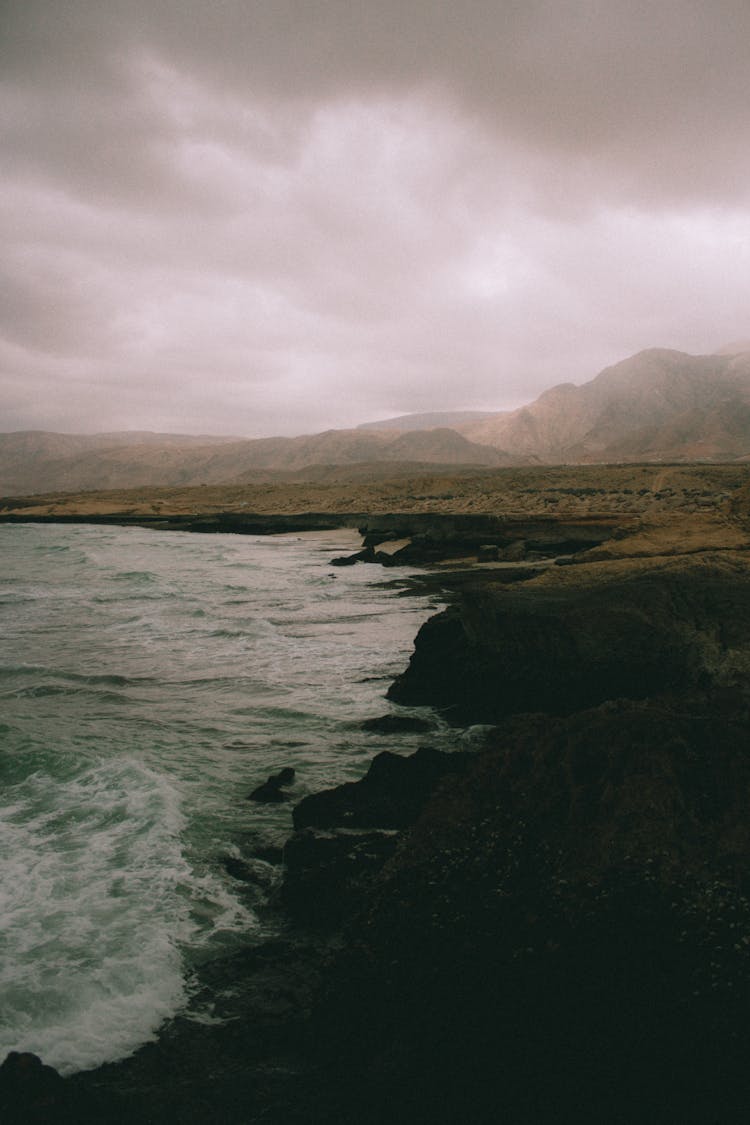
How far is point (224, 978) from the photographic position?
4.77 m

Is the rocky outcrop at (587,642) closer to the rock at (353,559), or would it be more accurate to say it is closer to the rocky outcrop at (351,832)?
the rocky outcrop at (351,832)

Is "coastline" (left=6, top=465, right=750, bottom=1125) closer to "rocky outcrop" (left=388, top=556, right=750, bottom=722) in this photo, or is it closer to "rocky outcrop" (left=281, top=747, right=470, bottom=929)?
"rocky outcrop" (left=281, top=747, right=470, bottom=929)

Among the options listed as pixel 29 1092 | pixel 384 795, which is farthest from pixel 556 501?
pixel 29 1092

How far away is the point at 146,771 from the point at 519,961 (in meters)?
5.83

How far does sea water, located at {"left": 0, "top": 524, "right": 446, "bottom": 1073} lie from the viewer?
15.6 ft

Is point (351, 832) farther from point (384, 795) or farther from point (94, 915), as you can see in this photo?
point (94, 915)

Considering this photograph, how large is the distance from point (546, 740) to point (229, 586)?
22136 millimetres

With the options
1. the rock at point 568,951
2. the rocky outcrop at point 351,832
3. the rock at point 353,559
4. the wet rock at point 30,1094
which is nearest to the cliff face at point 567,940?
the rock at point 568,951

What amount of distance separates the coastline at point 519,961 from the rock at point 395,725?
3.54 m

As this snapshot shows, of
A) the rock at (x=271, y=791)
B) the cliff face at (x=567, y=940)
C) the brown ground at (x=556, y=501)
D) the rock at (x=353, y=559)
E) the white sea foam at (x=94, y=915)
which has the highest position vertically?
the brown ground at (x=556, y=501)

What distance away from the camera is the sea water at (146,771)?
4766 mm

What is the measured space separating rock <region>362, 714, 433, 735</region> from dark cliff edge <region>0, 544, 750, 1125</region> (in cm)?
372

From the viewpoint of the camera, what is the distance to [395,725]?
9.78 meters

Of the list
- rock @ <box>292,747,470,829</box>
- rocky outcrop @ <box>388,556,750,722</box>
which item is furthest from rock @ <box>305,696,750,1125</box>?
rocky outcrop @ <box>388,556,750,722</box>
